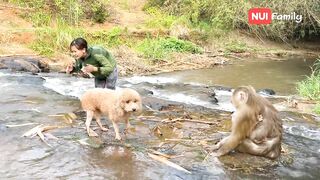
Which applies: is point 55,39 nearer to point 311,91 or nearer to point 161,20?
point 161,20

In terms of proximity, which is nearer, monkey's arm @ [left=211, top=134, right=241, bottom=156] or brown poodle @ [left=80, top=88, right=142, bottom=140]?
monkey's arm @ [left=211, top=134, right=241, bottom=156]

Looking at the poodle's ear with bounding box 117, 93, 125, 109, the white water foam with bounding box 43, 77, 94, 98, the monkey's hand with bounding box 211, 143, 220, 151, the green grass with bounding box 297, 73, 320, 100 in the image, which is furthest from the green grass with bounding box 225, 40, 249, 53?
the poodle's ear with bounding box 117, 93, 125, 109

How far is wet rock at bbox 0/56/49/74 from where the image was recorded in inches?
661

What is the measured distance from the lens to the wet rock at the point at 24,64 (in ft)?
55.0

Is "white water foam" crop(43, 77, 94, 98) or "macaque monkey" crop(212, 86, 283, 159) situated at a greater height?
"macaque monkey" crop(212, 86, 283, 159)

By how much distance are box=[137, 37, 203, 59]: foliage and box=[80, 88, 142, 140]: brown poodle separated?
13.4m

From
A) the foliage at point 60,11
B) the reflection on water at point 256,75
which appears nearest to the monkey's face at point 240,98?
the reflection on water at point 256,75

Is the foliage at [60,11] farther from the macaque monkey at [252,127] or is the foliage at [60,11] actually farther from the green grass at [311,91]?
the macaque monkey at [252,127]

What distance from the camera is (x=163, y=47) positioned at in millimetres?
22453

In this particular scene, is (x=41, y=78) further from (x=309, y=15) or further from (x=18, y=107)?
(x=309, y=15)

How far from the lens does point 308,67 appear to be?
21969mm

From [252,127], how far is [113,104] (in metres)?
2.23

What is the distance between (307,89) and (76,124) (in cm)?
832

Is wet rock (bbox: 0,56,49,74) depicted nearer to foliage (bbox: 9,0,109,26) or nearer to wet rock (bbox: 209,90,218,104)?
foliage (bbox: 9,0,109,26)
